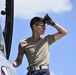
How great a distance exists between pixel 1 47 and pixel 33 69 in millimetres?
624

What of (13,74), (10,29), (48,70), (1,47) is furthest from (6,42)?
(13,74)

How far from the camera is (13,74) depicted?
15.5ft

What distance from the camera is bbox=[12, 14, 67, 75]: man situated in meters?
5.46

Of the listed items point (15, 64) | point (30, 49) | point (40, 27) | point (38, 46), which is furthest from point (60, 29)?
point (15, 64)

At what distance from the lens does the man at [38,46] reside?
546cm

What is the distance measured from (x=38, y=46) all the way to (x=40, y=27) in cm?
30

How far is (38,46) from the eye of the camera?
5.53m

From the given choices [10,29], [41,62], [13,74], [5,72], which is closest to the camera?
[5,72]

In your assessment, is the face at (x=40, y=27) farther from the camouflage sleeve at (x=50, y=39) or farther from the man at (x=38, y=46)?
the camouflage sleeve at (x=50, y=39)

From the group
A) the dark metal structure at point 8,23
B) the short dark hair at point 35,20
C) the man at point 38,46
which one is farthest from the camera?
the dark metal structure at point 8,23

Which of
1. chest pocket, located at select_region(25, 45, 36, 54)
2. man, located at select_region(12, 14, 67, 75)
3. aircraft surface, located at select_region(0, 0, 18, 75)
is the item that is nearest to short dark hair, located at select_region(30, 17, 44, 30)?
man, located at select_region(12, 14, 67, 75)

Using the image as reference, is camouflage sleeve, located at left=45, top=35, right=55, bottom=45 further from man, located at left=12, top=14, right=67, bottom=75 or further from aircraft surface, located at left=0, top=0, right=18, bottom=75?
aircraft surface, located at left=0, top=0, right=18, bottom=75

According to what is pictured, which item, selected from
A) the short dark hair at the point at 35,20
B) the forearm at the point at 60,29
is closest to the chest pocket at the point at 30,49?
the short dark hair at the point at 35,20

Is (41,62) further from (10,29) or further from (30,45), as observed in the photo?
(10,29)
